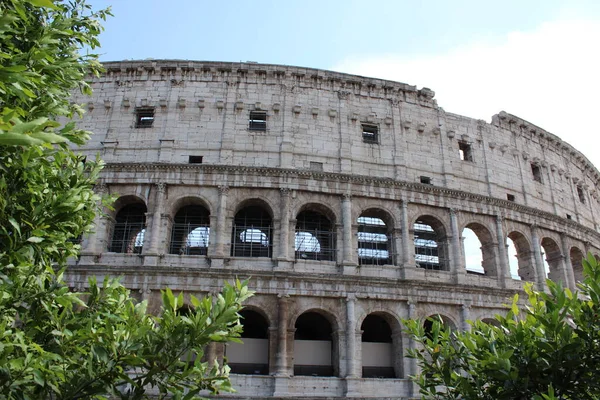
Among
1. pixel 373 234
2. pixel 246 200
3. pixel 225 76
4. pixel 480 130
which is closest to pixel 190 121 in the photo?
pixel 225 76

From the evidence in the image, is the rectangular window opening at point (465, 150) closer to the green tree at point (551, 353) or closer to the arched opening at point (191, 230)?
the arched opening at point (191, 230)

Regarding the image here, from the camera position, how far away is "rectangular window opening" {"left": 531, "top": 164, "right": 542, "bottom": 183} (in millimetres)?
25141

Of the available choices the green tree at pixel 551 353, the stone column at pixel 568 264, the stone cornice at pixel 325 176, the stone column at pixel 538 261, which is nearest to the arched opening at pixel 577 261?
the stone column at pixel 568 264

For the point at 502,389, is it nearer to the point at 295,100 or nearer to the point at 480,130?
the point at 295,100

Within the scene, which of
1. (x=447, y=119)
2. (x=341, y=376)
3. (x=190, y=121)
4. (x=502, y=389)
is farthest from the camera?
(x=447, y=119)

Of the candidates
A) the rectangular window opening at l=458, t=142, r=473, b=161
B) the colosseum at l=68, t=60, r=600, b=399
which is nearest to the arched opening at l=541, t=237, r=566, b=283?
the colosseum at l=68, t=60, r=600, b=399

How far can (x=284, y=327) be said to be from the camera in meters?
17.2

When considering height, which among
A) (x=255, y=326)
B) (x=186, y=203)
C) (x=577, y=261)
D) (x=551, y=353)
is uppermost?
(x=186, y=203)

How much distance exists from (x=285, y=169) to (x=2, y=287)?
15.0 metres

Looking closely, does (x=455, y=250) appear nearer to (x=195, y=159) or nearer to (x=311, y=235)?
(x=311, y=235)

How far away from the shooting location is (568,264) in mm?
23312

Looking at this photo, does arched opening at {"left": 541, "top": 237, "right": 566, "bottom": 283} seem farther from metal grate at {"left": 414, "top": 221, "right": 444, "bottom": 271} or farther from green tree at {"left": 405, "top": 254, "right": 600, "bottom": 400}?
green tree at {"left": 405, "top": 254, "right": 600, "bottom": 400}

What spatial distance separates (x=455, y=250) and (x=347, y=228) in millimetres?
A: 4952

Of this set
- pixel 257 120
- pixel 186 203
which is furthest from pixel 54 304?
pixel 257 120
